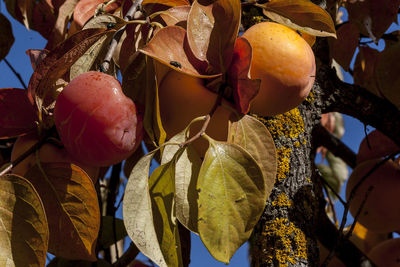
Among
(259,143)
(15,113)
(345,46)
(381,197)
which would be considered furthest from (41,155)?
(381,197)

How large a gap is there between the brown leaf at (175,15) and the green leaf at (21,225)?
0.29 m

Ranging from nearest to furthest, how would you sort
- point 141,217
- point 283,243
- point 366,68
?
1. point 141,217
2. point 283,243
3. point 366,68

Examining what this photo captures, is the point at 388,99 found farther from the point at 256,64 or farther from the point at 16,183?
the point at 16,183

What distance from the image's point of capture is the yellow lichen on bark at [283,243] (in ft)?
2.71

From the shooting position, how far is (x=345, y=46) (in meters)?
1.19

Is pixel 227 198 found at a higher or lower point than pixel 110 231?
higher

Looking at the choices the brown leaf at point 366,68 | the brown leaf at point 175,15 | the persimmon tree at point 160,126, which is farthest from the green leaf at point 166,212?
the brown leaf at point 366,68

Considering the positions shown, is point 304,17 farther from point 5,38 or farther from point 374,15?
point 5,38

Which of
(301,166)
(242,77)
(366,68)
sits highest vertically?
(242,77)

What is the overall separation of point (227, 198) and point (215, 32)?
0.72ft

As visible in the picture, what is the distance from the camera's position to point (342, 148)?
1.53 metres

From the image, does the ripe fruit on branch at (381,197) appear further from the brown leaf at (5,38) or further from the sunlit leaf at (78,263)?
the brown leaf at (5,38)

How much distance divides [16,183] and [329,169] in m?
1.68

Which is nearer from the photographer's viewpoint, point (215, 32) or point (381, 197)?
point (215, 32)
